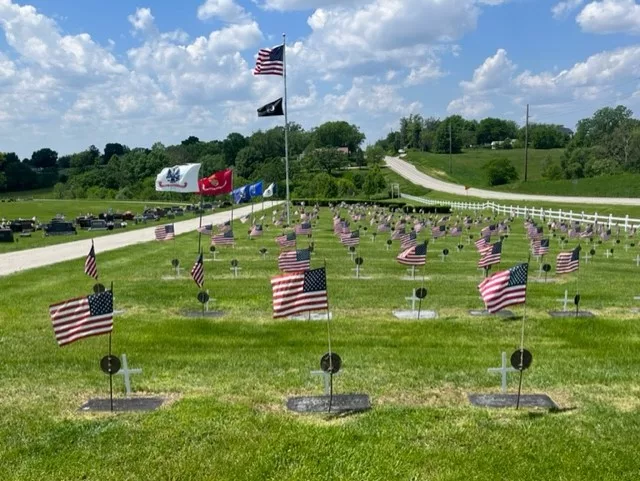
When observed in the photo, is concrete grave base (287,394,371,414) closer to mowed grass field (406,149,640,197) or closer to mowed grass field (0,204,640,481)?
mowed grass field (0,204,640,481)

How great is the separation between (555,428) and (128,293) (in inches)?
471

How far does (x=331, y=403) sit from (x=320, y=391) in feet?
2.15

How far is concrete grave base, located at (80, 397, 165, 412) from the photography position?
25.8 ft

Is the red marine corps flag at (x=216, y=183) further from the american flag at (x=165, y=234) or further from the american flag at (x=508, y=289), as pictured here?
the american flag at (x=508, y=289)

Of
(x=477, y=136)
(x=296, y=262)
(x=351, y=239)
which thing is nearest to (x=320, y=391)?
(x=296, y=262)

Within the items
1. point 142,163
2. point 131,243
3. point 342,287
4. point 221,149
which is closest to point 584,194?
point 131,243

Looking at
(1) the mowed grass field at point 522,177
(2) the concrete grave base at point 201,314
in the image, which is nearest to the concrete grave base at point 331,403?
(2) the concrete grave base at point 201,314

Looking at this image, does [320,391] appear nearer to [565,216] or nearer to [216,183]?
[216,183]

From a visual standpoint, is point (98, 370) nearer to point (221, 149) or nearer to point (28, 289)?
point (28, 289)

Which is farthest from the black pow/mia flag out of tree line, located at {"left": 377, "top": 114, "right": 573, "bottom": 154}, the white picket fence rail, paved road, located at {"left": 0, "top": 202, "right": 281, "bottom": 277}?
tree line, located at {"left": 377, "top": 114, "right": 573, "bottom": 154}

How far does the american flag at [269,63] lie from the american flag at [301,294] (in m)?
33.3

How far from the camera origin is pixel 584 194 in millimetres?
71562

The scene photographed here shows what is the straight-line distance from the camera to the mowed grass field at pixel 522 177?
69.7 meters

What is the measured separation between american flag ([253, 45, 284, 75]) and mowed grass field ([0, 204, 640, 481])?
26203 mm
